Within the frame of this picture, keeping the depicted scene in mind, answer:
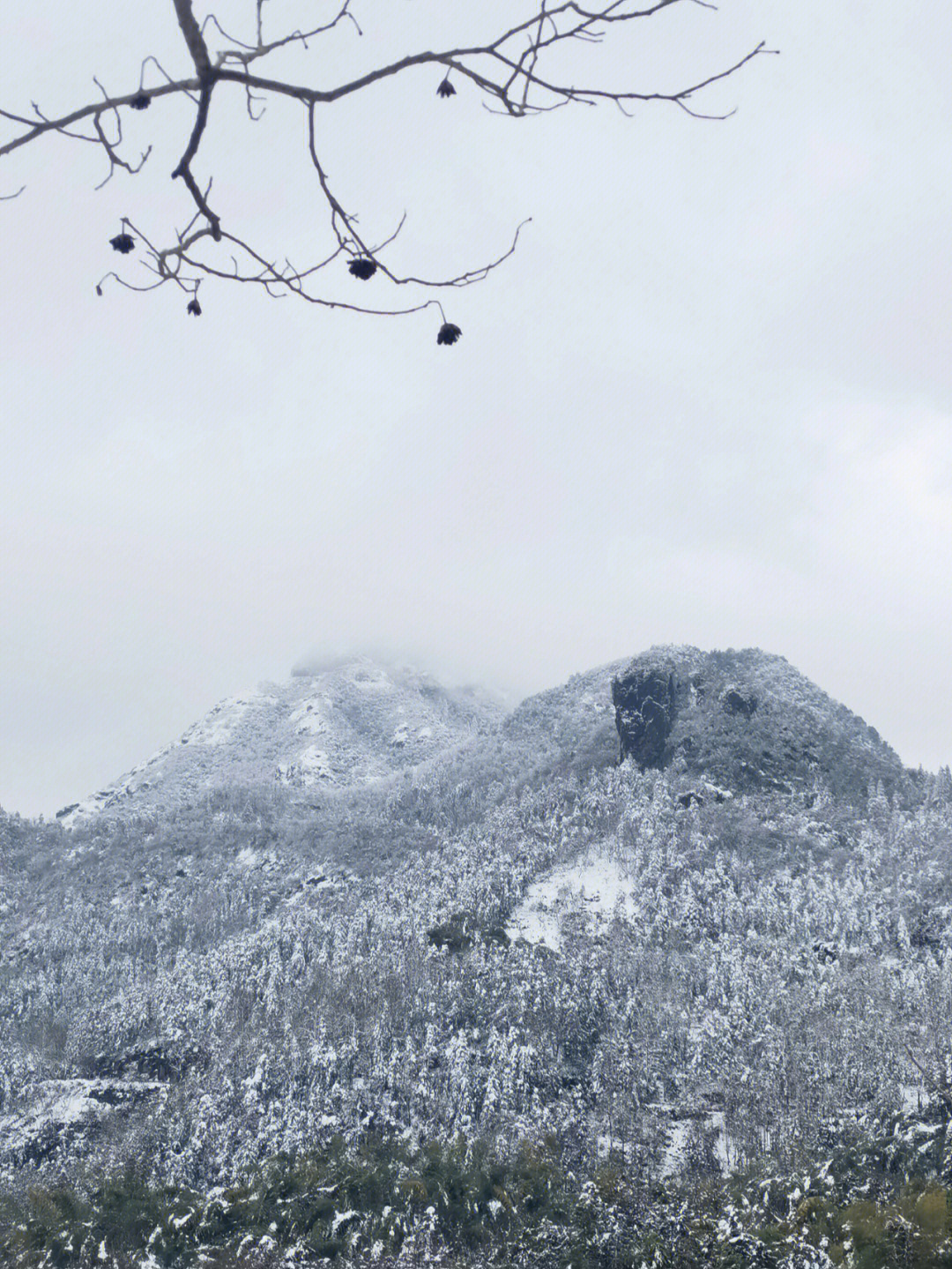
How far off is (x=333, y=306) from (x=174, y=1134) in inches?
4529

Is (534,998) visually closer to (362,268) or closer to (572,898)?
(572,898)

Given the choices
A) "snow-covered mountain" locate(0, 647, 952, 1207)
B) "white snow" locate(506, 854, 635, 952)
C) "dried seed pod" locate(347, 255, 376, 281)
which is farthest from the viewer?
"white snow" locate(506, 854, 635, 952)

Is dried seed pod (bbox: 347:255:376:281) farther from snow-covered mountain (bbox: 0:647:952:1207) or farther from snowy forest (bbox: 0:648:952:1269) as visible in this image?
snow-covered mountain (bbox: 0:647:952:1207)

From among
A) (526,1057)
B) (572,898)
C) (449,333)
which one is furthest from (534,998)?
(449,333)

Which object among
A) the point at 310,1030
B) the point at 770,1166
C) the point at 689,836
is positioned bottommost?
the point at 770,1166

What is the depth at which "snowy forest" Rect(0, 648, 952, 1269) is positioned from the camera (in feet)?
200

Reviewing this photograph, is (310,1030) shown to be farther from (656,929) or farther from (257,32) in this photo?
(257,32)

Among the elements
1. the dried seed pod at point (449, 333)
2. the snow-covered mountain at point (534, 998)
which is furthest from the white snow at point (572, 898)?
the dried seed pod at point (449, 333)

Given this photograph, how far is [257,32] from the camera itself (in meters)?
3.13

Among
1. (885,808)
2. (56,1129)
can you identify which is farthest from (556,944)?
(885,808)

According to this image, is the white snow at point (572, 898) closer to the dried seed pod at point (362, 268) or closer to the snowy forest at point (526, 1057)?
the snowy forest at point (526, 1057)

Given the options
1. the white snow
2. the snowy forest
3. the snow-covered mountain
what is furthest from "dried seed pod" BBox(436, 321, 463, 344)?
the white snow

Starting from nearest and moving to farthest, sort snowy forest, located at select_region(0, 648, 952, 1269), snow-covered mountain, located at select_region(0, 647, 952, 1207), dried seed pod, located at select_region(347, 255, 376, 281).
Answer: dried seed pod, located at select_region(347, 255, 376, 281) < snowy forest, located at select_region(0, 648, 952, 1269) < snow-covered mountain, located at select_region(0, 647, 952, 1207)

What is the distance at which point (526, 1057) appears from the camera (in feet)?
355
